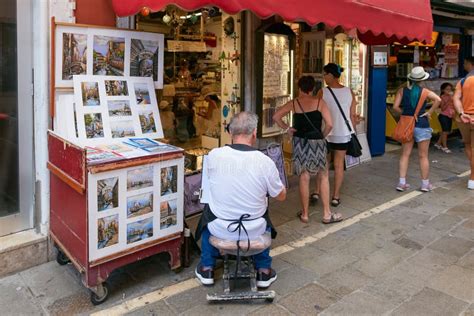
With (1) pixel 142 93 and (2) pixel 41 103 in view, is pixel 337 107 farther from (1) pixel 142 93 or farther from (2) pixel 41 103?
(2) pixel 41 103

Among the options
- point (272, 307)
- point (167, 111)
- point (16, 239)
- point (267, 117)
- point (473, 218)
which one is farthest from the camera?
point (167, 111)

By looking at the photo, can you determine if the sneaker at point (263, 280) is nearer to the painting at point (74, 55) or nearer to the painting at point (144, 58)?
the painting at point (144, 58)

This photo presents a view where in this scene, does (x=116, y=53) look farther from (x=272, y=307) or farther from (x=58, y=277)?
(x=272, y=307)

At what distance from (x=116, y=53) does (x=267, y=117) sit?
2760mm

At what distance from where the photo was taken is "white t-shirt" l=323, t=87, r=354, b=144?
5.42 m

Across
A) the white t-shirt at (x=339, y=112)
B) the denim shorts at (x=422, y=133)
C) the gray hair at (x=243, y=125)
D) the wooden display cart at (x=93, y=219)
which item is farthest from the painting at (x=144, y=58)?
the denim shorts at (x=422, y=133)

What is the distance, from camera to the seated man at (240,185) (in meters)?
3.22

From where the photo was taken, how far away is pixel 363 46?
7.86 m

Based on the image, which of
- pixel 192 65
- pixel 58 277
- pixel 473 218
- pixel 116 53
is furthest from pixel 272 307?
pixel 192 65

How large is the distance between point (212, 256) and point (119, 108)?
59.3 inches

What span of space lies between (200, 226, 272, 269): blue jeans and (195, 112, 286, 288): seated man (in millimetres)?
156

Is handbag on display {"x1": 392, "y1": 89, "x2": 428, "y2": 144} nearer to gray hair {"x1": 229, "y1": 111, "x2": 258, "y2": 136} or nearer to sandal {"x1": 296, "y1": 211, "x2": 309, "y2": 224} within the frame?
sandal {"x1": 296, "y1": 211, "x2": 309, "y2": 224}

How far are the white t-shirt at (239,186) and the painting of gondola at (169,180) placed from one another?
363 millimetres

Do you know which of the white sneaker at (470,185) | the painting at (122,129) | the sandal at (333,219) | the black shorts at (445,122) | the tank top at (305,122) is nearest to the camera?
the painting at (122,129)
